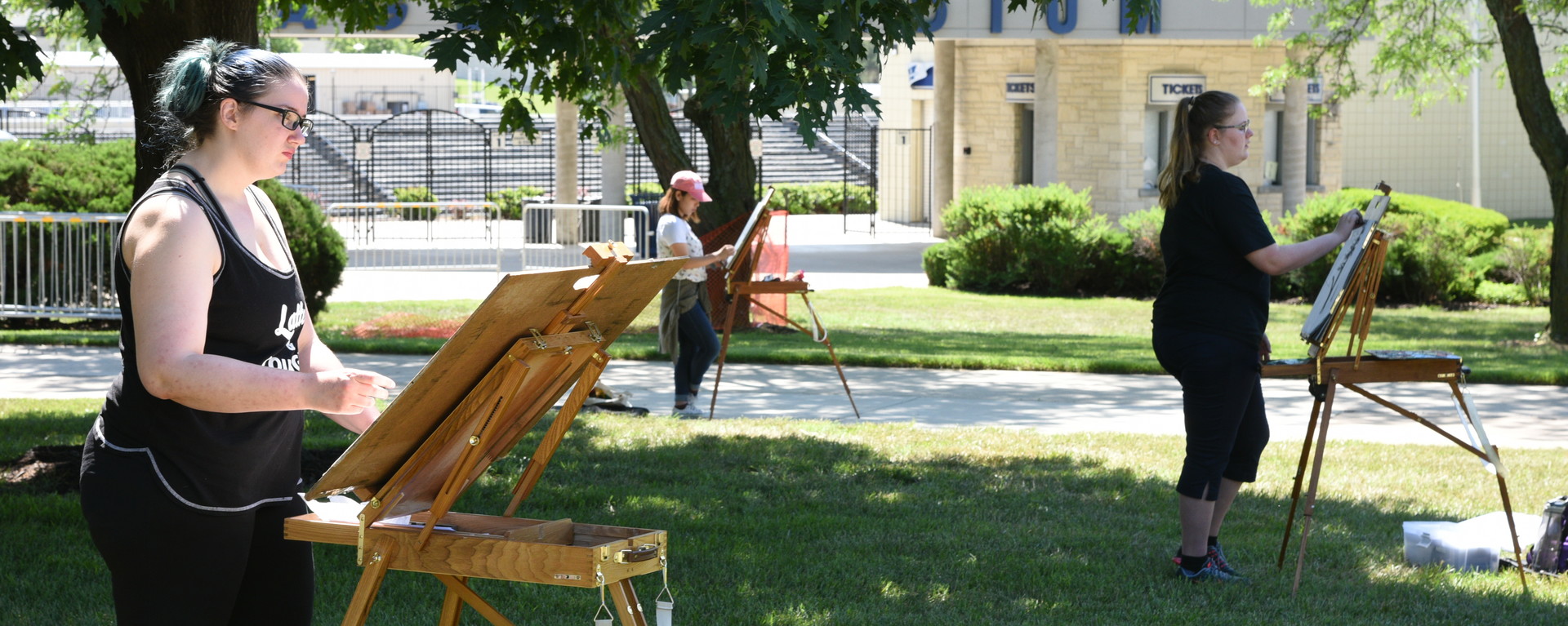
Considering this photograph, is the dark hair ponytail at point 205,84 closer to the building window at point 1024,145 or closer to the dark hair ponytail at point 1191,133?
the dark hair ponytail at point 1191,133

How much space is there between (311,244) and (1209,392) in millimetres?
11476

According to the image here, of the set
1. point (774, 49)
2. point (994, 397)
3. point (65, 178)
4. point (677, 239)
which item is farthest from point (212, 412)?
point (65, 178)

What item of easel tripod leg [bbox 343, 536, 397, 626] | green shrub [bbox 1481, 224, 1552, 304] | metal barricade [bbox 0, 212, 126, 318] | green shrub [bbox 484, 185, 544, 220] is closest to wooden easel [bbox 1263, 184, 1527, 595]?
easel tripod leg [bbox 343, 536, 397, 626]

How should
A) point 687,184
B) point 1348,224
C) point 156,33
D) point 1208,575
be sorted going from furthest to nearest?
point 687,184 → point 156,33 → point 1208,575 → point 1348,224

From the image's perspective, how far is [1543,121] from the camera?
14875 mm

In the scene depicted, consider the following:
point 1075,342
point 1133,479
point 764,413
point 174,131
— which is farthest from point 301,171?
point 174,131

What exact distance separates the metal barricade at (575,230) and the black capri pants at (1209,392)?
49.1 feet

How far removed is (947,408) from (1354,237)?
5481 millimetres

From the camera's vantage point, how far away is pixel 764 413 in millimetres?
10031

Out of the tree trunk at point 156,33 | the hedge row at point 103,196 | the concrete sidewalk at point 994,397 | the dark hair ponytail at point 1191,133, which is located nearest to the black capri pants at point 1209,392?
the dark hair ponytail at point 1191,133

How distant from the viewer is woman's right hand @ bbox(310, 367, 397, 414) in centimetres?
247

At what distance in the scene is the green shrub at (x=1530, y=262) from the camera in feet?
64.5

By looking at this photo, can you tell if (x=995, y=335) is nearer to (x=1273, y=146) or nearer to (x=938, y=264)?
(x=938, y=264)

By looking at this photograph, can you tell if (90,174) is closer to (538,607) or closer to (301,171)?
(538,607)
